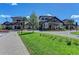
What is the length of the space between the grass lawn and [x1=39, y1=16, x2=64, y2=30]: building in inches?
8.9

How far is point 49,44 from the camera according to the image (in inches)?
328

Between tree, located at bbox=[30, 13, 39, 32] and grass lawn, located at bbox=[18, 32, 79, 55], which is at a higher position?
tree, located at bbox=[30, 13, 39, 32]

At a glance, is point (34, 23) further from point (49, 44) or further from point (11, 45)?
point (11, 45)

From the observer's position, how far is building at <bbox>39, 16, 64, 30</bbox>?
8.33m

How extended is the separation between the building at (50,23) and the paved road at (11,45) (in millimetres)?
639

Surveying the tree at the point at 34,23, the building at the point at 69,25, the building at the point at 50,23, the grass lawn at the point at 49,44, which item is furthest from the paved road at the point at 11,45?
the building at the point at 69,25

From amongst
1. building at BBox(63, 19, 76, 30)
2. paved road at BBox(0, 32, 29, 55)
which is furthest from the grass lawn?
building at BBox(63, 19, 76, 30)

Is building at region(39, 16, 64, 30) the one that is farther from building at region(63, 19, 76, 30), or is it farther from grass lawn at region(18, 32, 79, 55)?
grass lawn at region(18, 32, 79, 55)

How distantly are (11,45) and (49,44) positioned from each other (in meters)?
0.87

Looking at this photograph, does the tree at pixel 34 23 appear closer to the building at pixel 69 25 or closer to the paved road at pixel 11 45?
the paved road at pixel 11 45

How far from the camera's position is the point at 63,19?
8.29 m

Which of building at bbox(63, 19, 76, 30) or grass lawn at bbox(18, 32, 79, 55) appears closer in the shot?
grass lawn at bbox(18, 32, 79, 55)
